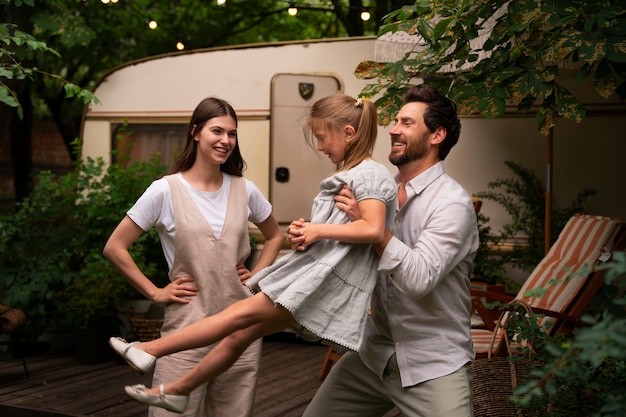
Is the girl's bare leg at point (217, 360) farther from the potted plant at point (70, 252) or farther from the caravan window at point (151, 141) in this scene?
the caravan window at point (151, 141)

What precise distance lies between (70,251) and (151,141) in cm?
158

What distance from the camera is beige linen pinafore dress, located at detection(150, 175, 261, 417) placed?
3.47 m

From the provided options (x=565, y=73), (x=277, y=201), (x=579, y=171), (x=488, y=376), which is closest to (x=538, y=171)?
(x=579, y=171)

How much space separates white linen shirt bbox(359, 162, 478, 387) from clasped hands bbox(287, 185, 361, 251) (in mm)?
172

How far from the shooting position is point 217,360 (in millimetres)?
3172

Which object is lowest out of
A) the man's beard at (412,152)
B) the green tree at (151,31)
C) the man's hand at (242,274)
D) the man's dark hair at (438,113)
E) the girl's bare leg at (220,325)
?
the girl's bare leg at (220,325)

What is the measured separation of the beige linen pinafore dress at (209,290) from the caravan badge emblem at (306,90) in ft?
14.9

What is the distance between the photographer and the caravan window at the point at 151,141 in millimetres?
8781

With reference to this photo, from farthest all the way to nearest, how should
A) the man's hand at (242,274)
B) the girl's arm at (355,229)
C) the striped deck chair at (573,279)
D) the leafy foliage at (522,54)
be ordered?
the striped deck chair at (573,279) → the man's hand at (242,274) → the leafy foliage at (522,54) → the girl's arm at (355,229)

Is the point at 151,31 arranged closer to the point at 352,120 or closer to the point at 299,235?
the point at 352,120

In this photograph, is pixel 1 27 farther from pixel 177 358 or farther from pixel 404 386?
pixel 404 386

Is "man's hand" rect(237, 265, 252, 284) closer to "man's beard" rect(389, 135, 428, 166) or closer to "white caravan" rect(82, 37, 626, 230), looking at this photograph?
"man's beard" rect(389, 135, 428, 166)

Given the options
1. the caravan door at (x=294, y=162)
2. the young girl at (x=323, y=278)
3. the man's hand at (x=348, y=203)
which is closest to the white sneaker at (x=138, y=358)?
the young girl at (x=323, y=278)

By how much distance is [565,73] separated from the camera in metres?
6.59
